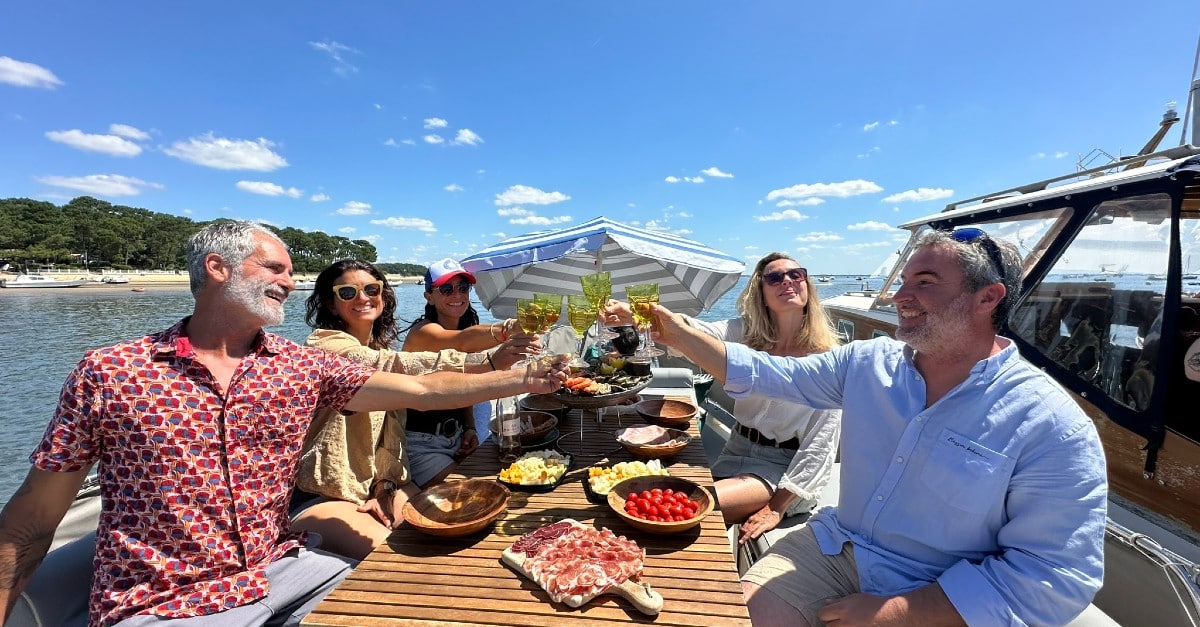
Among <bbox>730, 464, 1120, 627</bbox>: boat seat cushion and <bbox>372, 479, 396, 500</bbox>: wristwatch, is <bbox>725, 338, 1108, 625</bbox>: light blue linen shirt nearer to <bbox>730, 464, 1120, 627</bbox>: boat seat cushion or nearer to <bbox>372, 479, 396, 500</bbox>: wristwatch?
<bbox>730, 464, 1120, 627</bbox>: boat seat cushion

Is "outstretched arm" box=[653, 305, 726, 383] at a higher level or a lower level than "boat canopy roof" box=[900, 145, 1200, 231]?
lower

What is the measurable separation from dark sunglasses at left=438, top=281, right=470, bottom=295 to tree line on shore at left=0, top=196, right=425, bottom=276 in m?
65.7

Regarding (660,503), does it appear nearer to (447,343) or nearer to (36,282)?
(447,343)

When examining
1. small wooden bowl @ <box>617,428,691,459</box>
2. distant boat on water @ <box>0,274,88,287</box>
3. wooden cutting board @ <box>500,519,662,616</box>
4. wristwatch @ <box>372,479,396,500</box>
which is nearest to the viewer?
wooden cutting board @ <box>500,519,662,616</box>

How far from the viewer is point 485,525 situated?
1.80m

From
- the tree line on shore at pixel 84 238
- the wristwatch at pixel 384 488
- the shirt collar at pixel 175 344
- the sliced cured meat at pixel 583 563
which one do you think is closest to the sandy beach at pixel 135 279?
the tree line on shore at pixel 84 238

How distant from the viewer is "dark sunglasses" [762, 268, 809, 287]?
338 centimetres

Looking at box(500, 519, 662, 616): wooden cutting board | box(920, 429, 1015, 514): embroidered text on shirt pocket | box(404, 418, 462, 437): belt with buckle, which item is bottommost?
box(404, 418, 462, 437): belt with buckle

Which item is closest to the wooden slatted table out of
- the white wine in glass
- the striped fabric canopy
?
the white wine in glass

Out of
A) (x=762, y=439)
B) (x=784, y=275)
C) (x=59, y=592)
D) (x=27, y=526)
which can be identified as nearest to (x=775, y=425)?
(x=762, y=439)

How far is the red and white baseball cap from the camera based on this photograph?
408 cm

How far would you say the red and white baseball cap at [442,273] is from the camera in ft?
13.4

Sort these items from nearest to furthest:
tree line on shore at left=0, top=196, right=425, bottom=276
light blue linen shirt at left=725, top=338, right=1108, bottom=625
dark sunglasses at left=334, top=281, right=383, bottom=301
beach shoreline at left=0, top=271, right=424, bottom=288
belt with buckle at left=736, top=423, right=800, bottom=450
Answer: light blue linen shirt at left=725, top=338, right=1108, bottom=625 → dark sunglasses at left=334, top=281, right=383, bottom=301 → belt with buckle at left=736, top=423, right=800, bottom=450 → beach shoreline at left=0, top=271, right=424, bottom=288 → tree line on shore at left=0, top=196, right=425, bottom=276

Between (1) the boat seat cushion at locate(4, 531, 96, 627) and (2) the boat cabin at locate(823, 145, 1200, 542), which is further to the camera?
(2) the boat cabin at locate(823, 145, 1200, 542)
